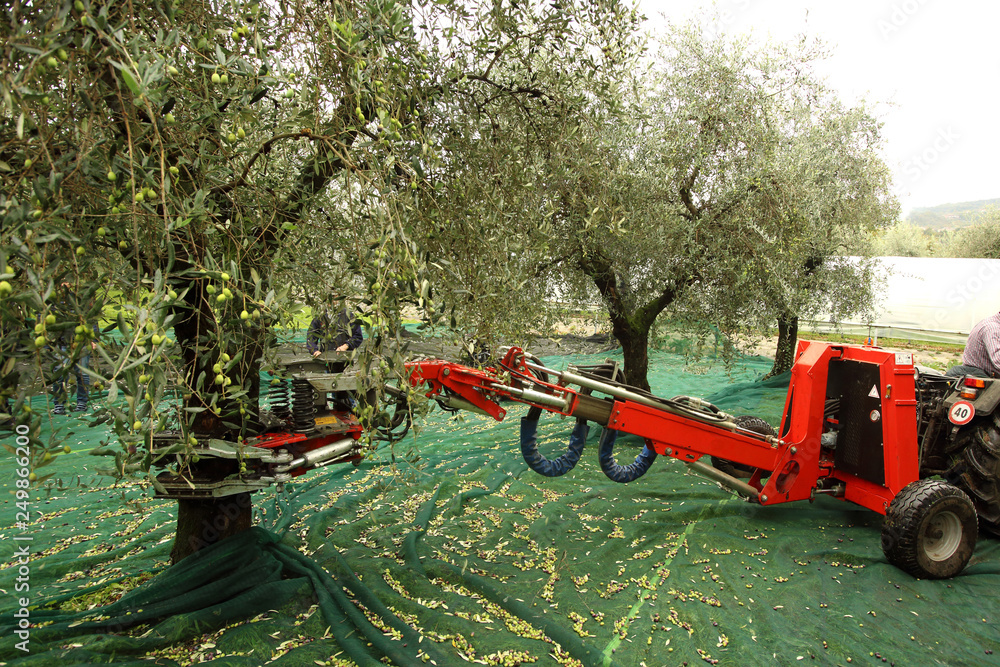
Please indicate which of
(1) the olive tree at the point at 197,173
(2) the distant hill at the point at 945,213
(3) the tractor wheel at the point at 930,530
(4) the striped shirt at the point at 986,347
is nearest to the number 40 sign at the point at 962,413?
(4) the striped shirt at the point at 986,347

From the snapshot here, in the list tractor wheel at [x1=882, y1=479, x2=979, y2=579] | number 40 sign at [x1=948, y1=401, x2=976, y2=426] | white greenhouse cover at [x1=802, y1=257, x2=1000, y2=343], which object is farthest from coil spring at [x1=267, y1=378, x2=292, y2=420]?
white greenhouse cover at [x1=802, y1=257, x2=1000, y2=343]

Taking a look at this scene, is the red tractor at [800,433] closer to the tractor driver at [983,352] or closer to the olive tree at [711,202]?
the tractor driver at [983,352]

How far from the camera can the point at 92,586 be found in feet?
14.3

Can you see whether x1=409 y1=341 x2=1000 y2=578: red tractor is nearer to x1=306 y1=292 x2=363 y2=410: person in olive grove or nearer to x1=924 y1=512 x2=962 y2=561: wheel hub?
x1=924 y1=512 x2=962 y2=561: wheel hub

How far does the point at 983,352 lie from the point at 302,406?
678 centimetres

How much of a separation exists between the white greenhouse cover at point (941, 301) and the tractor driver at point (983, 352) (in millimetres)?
12406

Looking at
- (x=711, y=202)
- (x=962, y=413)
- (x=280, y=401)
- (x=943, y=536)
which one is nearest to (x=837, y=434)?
(x=962, y=413)

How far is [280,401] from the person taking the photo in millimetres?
4926

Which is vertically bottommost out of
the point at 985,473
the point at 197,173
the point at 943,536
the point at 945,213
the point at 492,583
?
the point at 492,583

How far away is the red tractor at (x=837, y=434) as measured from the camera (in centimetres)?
491

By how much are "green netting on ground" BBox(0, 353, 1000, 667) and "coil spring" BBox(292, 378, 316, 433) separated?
793mm

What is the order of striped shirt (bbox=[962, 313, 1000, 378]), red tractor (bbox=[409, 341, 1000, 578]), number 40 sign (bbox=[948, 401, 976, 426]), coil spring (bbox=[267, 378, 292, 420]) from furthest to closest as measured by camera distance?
striped shirt (bbox=[962, 313, 1000, 378])
number 40 sign (bbox=[948, 401, 976, 426])
red tractor (bbox=[409, 341, 1000, 578])
coil spring (bbox=[267, 378, 292, 420])

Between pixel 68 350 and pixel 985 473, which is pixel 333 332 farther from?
pixel 985 473

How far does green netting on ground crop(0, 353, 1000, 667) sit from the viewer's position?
12.5 feet
